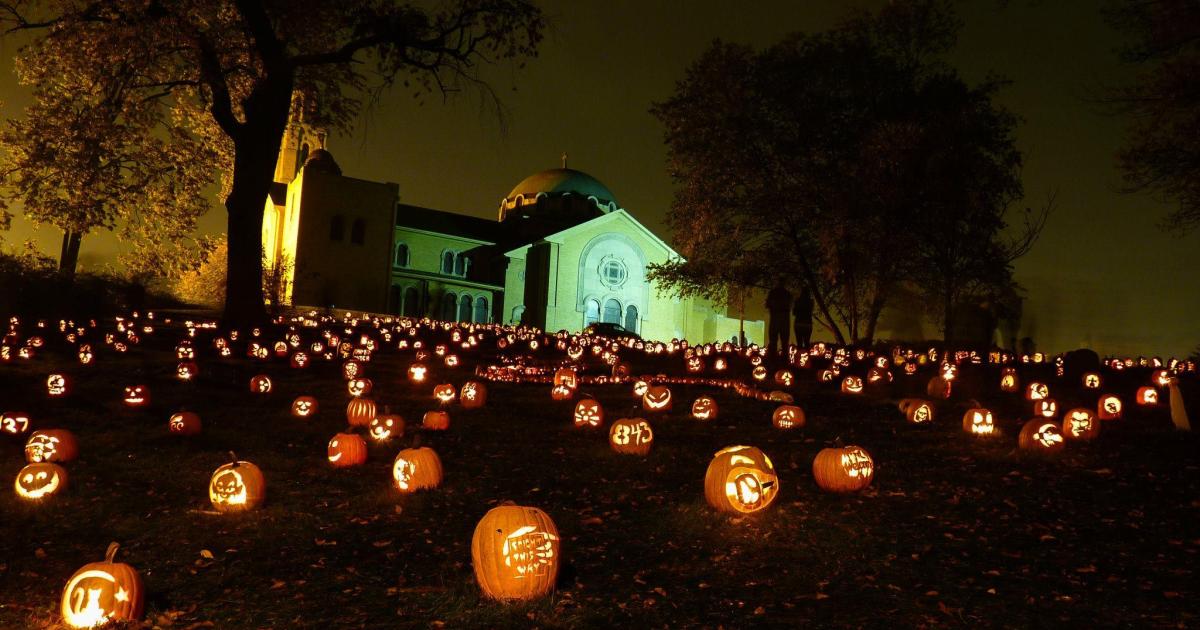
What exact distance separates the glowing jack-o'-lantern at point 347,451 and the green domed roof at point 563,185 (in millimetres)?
61070

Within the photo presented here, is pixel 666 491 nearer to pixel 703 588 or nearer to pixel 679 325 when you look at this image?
pixel 703 588

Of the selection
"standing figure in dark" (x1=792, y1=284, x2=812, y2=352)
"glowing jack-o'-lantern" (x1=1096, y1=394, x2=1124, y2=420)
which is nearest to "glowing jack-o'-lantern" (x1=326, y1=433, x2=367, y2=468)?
"glowing jack-o'-lantern" (x1=1096, y1=394, x2=1124, y2=420)

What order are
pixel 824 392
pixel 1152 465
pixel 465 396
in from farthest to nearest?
pixel 824 392 < pixel 465 396 < pixel 1152 465

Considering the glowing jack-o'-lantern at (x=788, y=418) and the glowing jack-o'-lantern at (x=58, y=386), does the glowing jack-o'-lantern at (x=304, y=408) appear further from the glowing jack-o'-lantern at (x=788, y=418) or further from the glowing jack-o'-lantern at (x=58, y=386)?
the glowing jack-o'-lantern at (x=788, y=418)

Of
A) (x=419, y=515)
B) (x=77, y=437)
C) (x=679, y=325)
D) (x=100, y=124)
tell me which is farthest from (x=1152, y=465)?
(x=679, y=325)

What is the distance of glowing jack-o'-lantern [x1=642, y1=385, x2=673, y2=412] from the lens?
39.8 ft

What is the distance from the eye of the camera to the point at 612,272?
60000mm

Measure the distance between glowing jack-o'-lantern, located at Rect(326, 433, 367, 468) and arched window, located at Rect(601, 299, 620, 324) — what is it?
1992 inches

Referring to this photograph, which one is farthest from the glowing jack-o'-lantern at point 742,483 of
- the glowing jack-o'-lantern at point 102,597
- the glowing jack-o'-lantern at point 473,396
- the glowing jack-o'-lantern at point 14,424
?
the glowing jack-o'-lantern at point 14,424

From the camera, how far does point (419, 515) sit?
727cm

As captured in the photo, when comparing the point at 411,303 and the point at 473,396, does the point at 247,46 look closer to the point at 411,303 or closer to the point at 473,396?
the point at 473,396

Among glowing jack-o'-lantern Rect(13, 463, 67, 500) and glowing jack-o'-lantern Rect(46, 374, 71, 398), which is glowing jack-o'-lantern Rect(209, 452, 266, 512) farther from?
glowing jack-o'-lantern Rect(46, 374, 71, 398)

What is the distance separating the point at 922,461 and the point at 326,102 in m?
20.9

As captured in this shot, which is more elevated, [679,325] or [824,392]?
[679,325]
